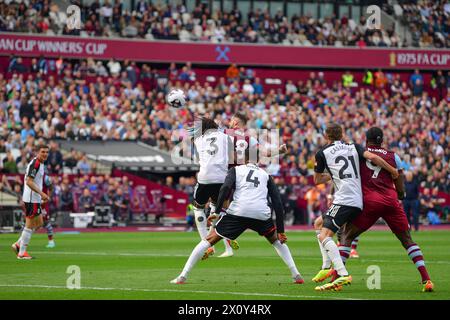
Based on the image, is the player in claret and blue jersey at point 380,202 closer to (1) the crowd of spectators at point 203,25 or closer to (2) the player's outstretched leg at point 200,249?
(2) the player's outstretched leg at point 200,249

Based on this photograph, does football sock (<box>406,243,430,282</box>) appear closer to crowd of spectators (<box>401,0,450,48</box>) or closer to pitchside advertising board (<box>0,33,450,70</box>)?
pitchside advertising board (<box>0,33,450,70</box>)

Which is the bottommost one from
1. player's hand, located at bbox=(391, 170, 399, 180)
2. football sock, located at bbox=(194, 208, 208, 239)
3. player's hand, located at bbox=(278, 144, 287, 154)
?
Result: football sock, located at bbox=(194, 208, 208, 239)

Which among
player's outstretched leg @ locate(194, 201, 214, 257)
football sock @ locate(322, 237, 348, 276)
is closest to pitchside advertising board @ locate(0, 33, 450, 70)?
player's outstretched leg @ locate(194, 201, 214, 257)

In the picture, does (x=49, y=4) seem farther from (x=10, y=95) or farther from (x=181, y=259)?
(x=181, y=259)

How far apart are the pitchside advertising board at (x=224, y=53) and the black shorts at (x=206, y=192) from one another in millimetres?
29026

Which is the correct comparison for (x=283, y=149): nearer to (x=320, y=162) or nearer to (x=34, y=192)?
(x=320, y=162)

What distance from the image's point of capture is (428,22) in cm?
5797

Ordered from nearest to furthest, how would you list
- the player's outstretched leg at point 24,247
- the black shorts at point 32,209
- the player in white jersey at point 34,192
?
the player's outstretched leg at point 24,247
the player in white jersey at point 34,192
the black shorts at point 32,209

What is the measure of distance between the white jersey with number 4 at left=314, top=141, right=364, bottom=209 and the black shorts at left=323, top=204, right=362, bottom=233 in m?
0.06

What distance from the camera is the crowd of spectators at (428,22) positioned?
57844 mm

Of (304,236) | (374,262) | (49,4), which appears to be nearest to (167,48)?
(49,4)

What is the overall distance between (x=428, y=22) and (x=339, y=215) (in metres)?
44.9

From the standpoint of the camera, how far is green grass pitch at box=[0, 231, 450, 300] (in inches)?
554

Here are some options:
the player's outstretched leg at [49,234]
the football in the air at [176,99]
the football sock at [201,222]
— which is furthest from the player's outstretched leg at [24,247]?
the football in the air at [176,99]
